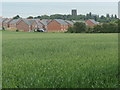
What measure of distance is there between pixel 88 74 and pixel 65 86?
746mm

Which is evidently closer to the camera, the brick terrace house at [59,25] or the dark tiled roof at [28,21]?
the brick terrace house at [59,25]

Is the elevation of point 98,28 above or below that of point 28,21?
below

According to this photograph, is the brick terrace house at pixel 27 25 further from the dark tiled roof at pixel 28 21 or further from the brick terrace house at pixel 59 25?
the brick terrace house at pixel 59 25

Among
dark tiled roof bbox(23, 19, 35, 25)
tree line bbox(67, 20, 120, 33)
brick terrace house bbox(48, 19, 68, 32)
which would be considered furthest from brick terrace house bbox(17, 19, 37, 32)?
tree line bbox(67, 20, 120, 33)

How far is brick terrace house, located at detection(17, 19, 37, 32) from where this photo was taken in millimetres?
53656

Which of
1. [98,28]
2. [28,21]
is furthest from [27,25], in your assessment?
[98,28]

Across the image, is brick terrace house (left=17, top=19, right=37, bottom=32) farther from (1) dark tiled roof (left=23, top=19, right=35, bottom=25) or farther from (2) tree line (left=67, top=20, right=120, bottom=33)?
(2) tree line (left=67, top=20, right=120, bottom=33)

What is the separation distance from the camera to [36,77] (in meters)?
3.41

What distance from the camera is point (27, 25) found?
182 feet

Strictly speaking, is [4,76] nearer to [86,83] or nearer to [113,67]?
[86,83]

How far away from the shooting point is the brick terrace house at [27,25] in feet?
176

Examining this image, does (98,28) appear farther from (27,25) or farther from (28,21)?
(27,25)

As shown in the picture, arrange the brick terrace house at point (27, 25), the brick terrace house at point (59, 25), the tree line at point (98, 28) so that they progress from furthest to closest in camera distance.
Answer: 1. the brick terrace house at point (27, 25)
2. the brick terrace house at point (59, 25)
3. the tree line at point (98, 28)

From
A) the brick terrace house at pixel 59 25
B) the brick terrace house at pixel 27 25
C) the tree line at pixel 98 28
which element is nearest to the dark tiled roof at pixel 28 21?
the brick terrace house at pixel 27 25
